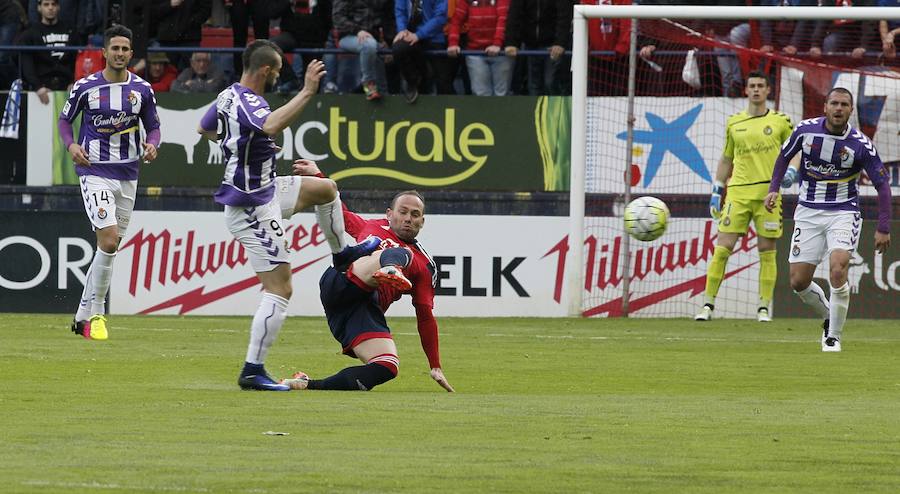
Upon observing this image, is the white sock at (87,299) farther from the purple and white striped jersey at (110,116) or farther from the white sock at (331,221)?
the white sock at (331,221)

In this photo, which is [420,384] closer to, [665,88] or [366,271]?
[366,271]

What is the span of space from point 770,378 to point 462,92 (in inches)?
343

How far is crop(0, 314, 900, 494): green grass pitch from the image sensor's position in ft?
20.1

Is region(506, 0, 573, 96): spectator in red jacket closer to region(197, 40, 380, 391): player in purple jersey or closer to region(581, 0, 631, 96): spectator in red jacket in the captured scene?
region(581, 0, 631, 96): spectator in red jacket

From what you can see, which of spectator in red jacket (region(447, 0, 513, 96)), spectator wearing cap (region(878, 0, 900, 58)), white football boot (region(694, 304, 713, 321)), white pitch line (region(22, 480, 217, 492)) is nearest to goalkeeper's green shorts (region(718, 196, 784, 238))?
white football boot (region(694, 304, 713, 321))

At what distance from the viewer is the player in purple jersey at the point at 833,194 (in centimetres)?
1305

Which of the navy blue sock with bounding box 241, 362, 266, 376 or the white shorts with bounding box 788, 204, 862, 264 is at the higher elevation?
the white shorts with bounding box 788, 204, 862, 264

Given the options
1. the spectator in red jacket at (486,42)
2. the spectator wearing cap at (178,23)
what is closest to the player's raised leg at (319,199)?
the spectator in red jacket at (486,42)

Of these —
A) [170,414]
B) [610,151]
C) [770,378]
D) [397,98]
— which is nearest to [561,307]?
[610,151]

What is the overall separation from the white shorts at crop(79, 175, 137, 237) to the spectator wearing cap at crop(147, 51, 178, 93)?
5.54 meters

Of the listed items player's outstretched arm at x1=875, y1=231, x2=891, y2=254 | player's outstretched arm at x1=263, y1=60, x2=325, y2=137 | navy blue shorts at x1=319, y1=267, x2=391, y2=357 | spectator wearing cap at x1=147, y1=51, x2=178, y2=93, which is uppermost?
spectator wearing cap at x1=147, y1=51, x2=178, y2=93

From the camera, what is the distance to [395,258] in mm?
8680

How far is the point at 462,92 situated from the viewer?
61.8 ft

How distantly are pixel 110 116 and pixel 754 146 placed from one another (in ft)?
21.9
